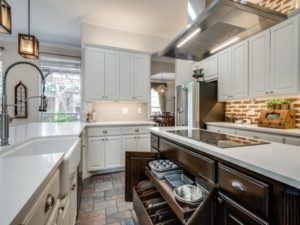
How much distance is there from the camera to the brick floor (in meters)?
1.94

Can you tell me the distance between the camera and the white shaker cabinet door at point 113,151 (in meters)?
3.26

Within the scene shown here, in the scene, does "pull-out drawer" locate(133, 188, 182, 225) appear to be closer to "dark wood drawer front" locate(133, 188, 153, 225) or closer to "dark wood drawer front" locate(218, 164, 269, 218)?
"dark wood drawer front" locate(133, 188, 153, 225)

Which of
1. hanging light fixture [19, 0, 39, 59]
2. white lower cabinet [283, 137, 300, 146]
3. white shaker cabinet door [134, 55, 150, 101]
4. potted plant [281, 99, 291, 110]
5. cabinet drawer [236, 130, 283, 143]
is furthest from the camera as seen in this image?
white shaker cabinet door [134, 55, 150, 101]

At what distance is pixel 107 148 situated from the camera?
326 centimetres

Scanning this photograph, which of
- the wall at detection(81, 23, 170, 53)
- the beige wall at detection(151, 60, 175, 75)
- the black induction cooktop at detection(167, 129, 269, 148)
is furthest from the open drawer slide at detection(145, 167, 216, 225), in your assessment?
the beige wall at detection(151, 60, 175, 75)

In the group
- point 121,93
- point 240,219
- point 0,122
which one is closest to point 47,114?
point 121,93

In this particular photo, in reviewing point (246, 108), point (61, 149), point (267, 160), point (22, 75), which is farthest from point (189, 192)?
point (22, 75)

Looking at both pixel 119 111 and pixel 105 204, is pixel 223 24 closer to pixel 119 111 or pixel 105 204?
pixel 105 204

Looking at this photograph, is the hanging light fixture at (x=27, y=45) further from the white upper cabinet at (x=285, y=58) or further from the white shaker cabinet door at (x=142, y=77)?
the white upper cabinet at (x=285, y=58)

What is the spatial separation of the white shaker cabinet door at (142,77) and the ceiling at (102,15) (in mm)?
759

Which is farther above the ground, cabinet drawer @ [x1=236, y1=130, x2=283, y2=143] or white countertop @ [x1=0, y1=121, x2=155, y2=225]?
white countertop @ [x1=0, y1=121, x2=155, y2=225]

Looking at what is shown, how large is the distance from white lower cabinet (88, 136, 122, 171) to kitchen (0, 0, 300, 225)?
0.02 metres

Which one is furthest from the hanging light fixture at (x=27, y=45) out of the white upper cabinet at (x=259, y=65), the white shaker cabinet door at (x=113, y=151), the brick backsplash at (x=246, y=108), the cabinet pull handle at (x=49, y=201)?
the brick backsplash at (x=246, y=108)

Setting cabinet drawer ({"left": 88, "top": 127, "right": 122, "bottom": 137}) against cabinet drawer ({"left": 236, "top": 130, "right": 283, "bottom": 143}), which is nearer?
cabinet drawer ({"left": 236, "top": 130, "right": 283, "bottom": 143})
